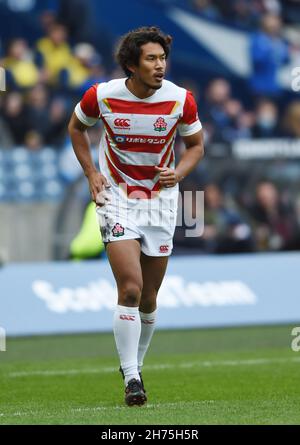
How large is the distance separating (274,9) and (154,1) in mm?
2822

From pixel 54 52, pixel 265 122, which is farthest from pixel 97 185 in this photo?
pixel 265 122

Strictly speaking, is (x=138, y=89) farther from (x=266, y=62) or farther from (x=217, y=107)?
(x=266, y=62)

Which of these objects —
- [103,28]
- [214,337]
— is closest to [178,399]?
[214,337]

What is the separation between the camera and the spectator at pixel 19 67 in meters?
19.0

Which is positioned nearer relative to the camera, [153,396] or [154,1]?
[153,396]

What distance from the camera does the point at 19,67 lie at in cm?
1920

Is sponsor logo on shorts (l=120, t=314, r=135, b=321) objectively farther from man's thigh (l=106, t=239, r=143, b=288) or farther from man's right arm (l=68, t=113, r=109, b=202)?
man's right arm (l=68, t=113, r=109, b=202)

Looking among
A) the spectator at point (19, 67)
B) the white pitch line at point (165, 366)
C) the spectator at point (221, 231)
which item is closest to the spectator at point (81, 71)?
the spectator at point (19, 67)

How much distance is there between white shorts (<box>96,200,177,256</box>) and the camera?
7660 millimetres

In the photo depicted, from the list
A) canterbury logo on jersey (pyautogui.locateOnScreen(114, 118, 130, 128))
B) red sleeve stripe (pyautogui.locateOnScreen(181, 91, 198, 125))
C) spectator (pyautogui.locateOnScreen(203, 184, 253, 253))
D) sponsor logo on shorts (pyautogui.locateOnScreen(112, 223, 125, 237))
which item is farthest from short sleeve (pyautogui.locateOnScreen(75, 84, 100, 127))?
spectator (pyautogui.locateOnScreen(203, 184, 253, 253))

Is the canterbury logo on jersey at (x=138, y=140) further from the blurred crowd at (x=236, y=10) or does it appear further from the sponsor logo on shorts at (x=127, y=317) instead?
the blurred crowd at (x=236, y=10)

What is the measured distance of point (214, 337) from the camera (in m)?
13.0

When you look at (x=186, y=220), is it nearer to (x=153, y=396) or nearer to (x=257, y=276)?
(x=257, y=276)

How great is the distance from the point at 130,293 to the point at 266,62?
14840 millimetres
